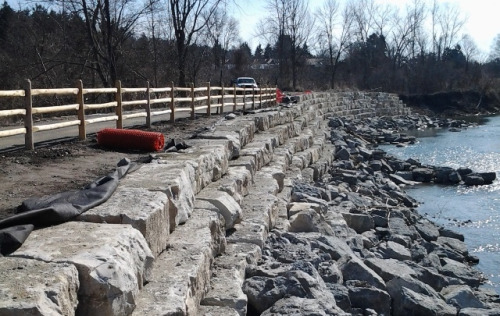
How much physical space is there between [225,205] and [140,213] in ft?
6.11

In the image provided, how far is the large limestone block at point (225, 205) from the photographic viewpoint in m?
5.61

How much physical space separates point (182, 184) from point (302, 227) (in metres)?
2.69

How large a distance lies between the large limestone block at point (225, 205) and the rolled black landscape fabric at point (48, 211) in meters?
1.27

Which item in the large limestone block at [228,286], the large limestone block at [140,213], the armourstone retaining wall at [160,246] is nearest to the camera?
the armourstone retaining wall at [160,246]

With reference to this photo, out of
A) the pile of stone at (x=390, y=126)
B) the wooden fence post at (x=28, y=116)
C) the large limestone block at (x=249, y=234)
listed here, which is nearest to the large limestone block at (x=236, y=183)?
the large limestone block at (x=249, y=234)

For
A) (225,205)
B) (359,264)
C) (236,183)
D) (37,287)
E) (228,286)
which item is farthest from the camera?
(236,183)

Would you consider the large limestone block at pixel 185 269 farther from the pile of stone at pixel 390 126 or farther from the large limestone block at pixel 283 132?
the pile of stone at pixel 390 126

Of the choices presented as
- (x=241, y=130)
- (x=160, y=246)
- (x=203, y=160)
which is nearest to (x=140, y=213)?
(x=160, y=246)

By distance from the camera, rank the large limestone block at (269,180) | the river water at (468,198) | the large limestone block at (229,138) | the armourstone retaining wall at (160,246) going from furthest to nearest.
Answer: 1. the river water at (468,198)
2. the large limestone block at (229,138)
3. the large limestone block at (269,180)
4. the armourstone retaining wall at (160,246)

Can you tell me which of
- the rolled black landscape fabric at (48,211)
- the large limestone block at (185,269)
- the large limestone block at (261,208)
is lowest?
the large limestone block at (261,208)

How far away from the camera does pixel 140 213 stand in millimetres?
3873

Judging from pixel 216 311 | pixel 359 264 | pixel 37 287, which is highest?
pixel 37 287

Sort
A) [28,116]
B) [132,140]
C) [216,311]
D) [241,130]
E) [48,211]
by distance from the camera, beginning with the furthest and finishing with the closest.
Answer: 1. [241,130]
2. [132,140]
3. [28,116]
4. [216,311]
5. [48,211]

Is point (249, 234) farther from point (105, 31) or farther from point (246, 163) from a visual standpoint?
point (105, 31)
